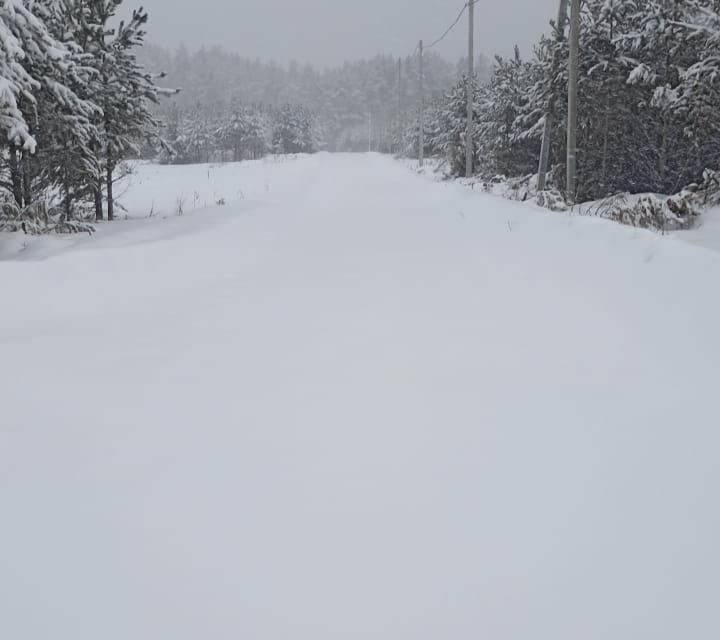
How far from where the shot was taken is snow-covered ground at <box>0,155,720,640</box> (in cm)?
174

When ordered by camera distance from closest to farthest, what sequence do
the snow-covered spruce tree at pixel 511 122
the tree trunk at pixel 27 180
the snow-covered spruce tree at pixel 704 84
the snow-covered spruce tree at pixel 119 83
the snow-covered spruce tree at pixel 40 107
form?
the snow-covered spruce tree at pixel 40 107 < the snow-covered spruce tree at pixel 704 84 < the tree trunk at pixel 27 180 < the snow-covered spruce tree at pixel 119 83 < the snow-covered spruce tree at pixel 511 122

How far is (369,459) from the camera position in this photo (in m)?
2.52

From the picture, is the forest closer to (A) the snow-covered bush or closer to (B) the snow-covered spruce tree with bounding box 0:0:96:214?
(B) the snow-covered spruce tree with bounding box 0:0:96:214

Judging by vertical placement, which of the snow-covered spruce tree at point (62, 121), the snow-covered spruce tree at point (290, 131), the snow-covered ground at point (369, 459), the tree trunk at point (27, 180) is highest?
the snow-covered spruce tree at point (290, 131)

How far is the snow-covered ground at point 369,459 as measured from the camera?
5.70 feet

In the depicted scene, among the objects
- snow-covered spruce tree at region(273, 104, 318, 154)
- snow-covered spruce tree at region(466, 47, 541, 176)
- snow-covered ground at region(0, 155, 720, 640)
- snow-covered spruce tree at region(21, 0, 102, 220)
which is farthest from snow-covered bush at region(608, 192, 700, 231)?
snow-covered spruce tree at region(273, 104, 318, 154)

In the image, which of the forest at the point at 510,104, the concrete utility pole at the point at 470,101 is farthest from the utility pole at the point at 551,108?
the concrete utility pole at the point at 470,101

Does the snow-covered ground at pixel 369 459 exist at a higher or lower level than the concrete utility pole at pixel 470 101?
lower

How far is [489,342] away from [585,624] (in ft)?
8.31

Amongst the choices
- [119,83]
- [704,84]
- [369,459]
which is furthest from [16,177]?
[704,84]

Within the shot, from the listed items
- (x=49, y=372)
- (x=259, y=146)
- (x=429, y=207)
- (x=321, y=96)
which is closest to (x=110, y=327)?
(x=49, y=372)

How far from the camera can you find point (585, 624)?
5.48 feet

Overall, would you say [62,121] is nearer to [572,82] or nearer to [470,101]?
[572,82]

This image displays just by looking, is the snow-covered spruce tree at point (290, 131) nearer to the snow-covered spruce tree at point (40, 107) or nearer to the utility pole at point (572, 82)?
the utility pole at point (572, 82)
